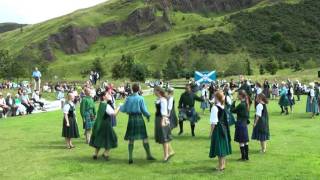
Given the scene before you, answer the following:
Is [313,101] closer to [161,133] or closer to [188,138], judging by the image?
[188,138]

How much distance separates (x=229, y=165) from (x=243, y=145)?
1045 mm

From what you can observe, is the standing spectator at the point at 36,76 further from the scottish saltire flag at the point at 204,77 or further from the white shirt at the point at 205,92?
the scottish saltire flag at the point at 204,77

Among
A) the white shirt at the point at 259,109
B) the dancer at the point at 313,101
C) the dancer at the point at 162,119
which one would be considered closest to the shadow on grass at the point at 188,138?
the white shirt at the point at 259,109

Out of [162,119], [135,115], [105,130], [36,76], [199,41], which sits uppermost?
[199,41]

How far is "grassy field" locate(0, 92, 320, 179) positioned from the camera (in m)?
14.2

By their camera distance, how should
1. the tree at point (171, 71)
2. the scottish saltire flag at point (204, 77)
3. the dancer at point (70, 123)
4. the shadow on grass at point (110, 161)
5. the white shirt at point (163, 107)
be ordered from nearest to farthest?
the white shirt at point (163, 107) → the shadow on grass at point (110, 161) → the dancer at point (70, 123) → the scottish saltire flag at point (204, 77) → the tree at point (171, 71)

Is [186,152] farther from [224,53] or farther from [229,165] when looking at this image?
[224,53]

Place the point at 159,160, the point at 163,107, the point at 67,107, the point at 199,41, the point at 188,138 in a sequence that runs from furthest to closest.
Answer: the point at 199,41, the point at 188,138, the point at 67,107, the point at 159,160, the point at 163,107

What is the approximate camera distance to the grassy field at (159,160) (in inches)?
560

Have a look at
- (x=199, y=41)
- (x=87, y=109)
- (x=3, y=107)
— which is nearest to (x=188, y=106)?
(x=87, y=109)

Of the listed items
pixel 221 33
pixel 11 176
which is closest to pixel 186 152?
pixel 11 176

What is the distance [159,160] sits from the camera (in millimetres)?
16203

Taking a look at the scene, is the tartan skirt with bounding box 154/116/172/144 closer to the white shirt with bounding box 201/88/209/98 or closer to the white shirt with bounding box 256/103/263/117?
the white shirt with bounding box 256/103/263/117

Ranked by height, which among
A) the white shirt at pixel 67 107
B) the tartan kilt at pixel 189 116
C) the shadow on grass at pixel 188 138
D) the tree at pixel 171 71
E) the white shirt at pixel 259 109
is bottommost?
the shadow on grass at pixel 188 138
